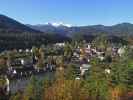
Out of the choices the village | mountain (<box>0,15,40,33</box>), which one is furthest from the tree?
mountain (<box>0,15,40,33</box>)

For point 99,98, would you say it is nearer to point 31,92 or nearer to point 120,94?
point 120,94

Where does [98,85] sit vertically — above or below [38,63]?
above

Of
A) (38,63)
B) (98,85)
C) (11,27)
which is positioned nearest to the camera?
(98,85)

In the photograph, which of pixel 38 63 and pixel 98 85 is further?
pixel 38 63

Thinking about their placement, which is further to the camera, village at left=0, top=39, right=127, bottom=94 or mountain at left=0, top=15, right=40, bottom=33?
mountain at left=0, top=15, right=40, bottom=33

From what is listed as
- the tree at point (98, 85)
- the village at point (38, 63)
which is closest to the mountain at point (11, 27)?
the village at point (38, 63)

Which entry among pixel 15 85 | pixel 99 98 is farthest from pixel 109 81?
pixel 15 85

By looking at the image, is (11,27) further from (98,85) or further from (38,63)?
(98,85)

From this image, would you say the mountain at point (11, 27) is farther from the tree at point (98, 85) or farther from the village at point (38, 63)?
the tree at point (98, 85)

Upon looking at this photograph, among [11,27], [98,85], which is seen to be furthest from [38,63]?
[11,27]

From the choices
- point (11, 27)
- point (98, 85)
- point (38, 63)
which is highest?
point (11, 27)

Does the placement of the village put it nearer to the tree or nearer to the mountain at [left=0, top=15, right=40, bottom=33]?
the tree
